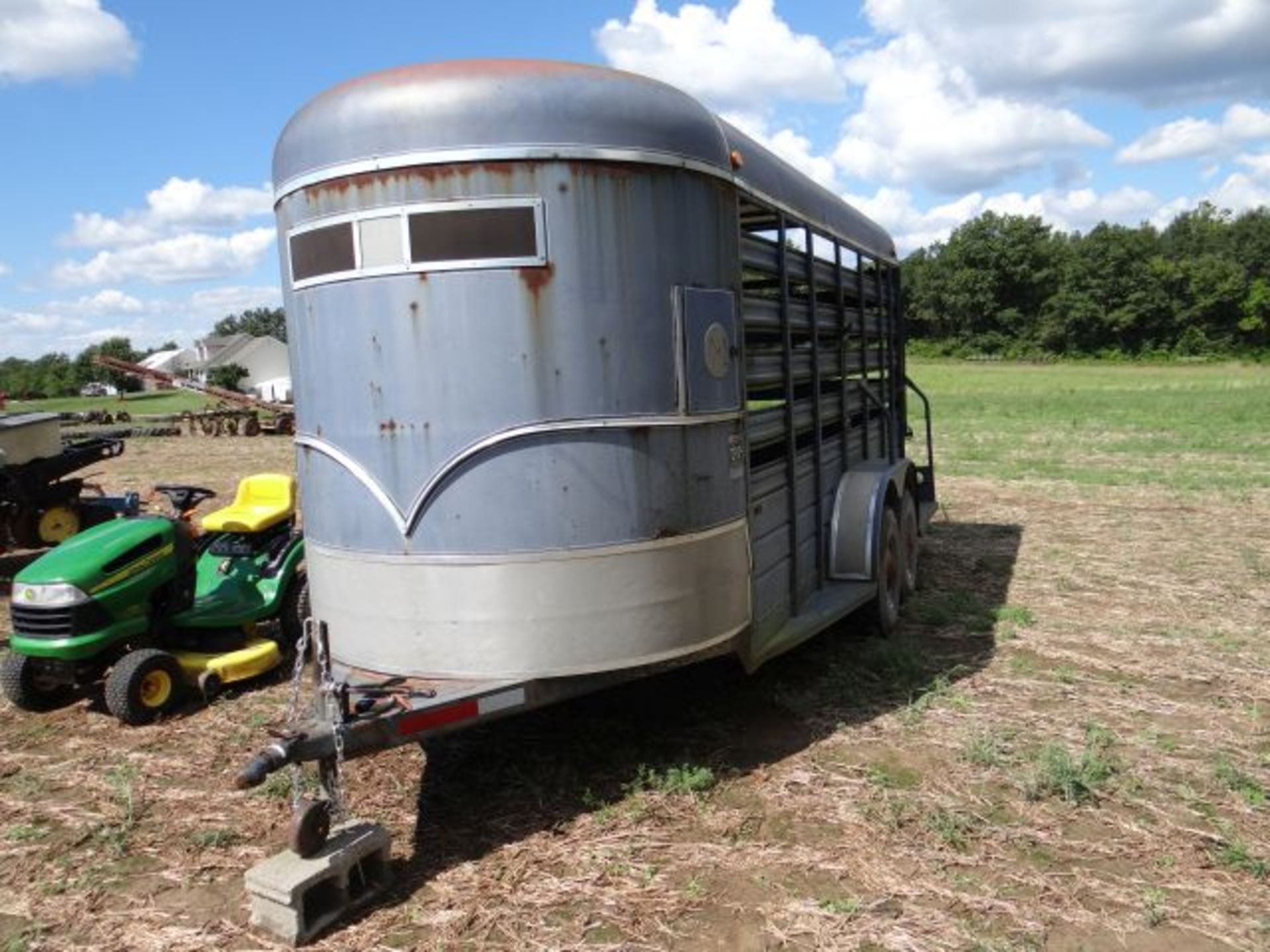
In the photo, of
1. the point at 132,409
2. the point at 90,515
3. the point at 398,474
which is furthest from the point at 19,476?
the point at 132,409

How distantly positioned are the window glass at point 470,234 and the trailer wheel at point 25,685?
142 inches

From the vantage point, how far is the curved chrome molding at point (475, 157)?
3553mm

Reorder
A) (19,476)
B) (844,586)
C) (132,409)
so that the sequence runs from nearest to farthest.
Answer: (844,586)
(19,476)
(132,409)

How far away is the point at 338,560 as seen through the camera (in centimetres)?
396

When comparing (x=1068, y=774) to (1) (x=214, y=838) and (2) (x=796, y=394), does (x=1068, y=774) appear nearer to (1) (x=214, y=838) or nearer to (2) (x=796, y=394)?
(2) (x=796, y=394)

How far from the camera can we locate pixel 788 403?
5.07 m

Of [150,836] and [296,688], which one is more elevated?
[296,688]

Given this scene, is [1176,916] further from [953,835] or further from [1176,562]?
[1176,562]

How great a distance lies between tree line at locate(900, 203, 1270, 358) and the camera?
2537 inches

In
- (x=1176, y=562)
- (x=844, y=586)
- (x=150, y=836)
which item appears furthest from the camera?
(x=1176, y=562)

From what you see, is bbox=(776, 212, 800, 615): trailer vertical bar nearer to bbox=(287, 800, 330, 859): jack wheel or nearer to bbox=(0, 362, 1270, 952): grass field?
bbox=(0, 362, 1270, 952): grass field

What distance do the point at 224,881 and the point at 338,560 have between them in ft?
4.11

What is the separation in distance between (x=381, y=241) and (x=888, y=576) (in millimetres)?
4180

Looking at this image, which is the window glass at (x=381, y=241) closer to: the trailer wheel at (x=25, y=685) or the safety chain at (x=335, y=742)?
the safety chain at (x=335, y=742)
